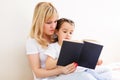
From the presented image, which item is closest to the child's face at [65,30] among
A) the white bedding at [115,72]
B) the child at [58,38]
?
the child at [58,38]

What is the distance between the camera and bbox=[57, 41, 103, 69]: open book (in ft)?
3.83

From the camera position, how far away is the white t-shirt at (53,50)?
50.8 inches

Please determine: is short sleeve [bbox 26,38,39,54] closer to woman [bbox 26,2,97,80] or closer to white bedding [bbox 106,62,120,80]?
woman [bbox 26,2,97,80]

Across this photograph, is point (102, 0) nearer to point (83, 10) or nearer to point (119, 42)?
point (83, 10)

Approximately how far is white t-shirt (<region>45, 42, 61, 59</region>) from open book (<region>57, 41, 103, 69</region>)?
0.31 feet

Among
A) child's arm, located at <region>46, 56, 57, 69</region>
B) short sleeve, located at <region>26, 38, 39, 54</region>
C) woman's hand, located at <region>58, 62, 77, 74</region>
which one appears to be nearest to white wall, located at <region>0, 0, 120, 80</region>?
short sleeve, located at <region>26, 38, 39, 54</region>

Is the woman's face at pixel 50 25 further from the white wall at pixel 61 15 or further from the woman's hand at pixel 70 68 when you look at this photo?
the woman's hand at pixel 70 68

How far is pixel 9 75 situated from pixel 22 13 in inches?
15.4

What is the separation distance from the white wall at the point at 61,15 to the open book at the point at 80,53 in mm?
348

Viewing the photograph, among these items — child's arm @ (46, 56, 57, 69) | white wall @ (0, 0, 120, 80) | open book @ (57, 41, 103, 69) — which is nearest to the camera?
open book @ (57, 41, 103, 69)

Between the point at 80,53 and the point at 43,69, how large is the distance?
0.81 ft

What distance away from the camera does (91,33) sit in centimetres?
174

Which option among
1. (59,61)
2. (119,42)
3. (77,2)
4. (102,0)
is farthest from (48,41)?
(119,42)

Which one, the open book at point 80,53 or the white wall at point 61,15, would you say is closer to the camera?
the open book at point 80,53
